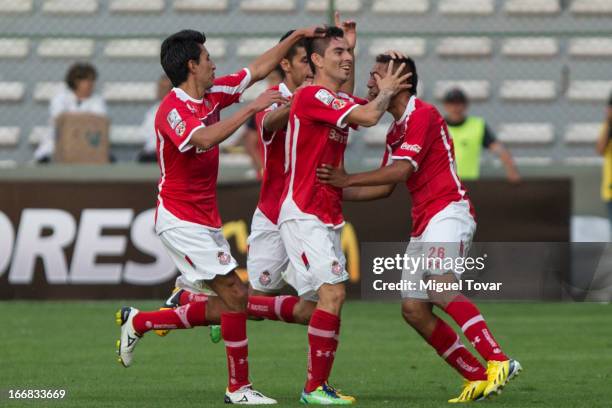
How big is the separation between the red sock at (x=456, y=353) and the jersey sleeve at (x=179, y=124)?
1.84m

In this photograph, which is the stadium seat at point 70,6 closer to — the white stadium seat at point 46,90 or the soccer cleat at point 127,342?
the white stadium seat at point 46,90

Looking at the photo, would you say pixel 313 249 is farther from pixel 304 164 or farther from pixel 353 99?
pixel 353 99

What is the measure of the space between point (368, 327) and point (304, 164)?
4604 millimetres

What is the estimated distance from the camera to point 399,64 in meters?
8.33

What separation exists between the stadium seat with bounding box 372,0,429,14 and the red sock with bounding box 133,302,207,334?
899 centimetres

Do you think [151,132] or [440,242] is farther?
[151,132]

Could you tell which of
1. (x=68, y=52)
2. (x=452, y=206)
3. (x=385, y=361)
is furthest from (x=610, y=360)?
(x=68, y=52)

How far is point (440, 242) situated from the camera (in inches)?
324

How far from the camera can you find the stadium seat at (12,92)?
17094 millimetres

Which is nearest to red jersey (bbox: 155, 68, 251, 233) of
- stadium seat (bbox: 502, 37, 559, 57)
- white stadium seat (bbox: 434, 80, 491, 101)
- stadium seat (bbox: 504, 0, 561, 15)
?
white stadium seat (bbox: 434, 80, 491, 101)

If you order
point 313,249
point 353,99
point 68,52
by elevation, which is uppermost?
point 68,52

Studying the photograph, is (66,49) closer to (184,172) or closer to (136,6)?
(136,6)

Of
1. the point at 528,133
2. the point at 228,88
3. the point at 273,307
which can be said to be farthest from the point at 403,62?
the point at 528,133

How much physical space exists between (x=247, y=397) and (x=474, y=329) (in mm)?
1381
